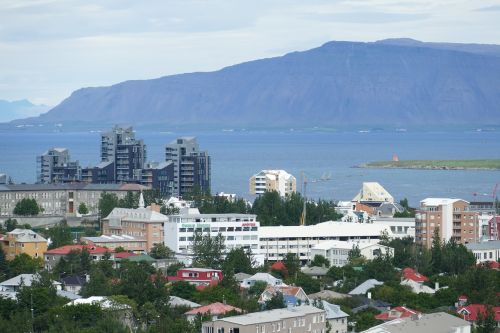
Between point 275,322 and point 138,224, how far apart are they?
16259 mm

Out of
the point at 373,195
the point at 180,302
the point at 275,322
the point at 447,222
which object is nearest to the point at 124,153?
the point at 373,195

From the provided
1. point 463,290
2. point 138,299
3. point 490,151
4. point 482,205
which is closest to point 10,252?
point 138,299

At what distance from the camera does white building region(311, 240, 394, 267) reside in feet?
117

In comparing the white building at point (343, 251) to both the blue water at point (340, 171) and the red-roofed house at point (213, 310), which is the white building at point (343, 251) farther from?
the blue water at point (340, 171)

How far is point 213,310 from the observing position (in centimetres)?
2420

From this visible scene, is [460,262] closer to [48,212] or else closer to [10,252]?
[10,252]

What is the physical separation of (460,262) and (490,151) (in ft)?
363

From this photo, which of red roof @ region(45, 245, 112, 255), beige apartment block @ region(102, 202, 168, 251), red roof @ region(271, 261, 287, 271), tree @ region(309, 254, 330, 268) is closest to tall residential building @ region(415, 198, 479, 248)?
tree @ region(309, 254, 330, 268)

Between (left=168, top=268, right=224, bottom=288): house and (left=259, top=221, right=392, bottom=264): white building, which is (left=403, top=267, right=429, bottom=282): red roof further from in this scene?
(left=259, top=221, right=392, bottom=264): white building

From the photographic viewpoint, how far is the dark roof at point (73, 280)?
2900 cm

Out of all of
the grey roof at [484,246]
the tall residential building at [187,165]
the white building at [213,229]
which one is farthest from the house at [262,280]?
the tall residential building at [187,165]

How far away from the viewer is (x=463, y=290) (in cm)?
2770

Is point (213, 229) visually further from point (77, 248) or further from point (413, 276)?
point (413, 276)

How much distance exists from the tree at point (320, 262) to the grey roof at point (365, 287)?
5.22 m
